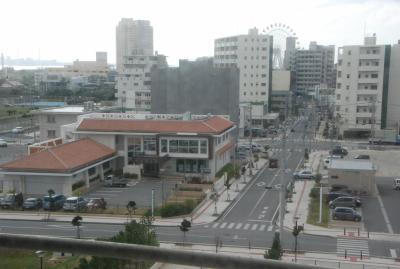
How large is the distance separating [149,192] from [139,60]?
62.5ft

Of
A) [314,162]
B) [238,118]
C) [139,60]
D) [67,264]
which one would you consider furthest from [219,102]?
[67,264]

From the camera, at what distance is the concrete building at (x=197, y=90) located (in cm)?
2269

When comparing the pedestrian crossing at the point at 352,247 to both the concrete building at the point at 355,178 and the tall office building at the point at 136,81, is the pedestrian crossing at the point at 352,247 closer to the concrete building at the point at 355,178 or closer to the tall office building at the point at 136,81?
the concrete building at the point at 355,178

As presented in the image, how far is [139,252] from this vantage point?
0.98 m

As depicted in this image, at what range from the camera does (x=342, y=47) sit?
24250 mm

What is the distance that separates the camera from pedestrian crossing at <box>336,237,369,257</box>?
840 centimetres

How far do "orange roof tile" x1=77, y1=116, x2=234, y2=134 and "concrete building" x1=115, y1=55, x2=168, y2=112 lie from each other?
12137 millimetres

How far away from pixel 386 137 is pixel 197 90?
8.68 meters

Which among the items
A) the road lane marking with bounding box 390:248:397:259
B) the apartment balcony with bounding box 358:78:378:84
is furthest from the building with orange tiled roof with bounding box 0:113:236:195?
the apartment balcony with bounding box 358:78:378:84

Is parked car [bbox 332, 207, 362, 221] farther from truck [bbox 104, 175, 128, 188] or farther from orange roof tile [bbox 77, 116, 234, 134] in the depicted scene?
truck [bbox 104, 175, 128, 188]

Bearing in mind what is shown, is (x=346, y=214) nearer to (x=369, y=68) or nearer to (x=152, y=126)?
(x=152, y=126)

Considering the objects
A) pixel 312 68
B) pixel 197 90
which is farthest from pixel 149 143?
pixel 312 68

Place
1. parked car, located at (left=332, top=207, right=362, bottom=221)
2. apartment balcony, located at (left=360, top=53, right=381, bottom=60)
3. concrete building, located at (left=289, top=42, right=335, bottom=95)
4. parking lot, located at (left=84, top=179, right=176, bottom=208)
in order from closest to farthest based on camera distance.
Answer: parked car, located at (left=332, top=207, right=362, bottom=221) → parking lot, located at (left=84, top=179, right=176, bottom=208) → apartment balcony, located at (left=360, top=53, right=381, bottom=60) → concrete building, located at (left=289, top=42, right=335, bottom=95)

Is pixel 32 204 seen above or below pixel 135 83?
below
